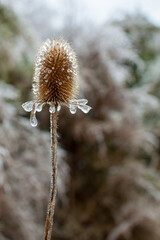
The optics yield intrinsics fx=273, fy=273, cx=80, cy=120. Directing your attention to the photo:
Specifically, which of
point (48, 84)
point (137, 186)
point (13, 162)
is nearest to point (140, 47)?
point (137, 186)

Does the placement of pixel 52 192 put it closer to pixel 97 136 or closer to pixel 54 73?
pixel 54 73

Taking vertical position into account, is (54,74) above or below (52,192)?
above

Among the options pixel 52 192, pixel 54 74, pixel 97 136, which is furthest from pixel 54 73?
pixel 97 136

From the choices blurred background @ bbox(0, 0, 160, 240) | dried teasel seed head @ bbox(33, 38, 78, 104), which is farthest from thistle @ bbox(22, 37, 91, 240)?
blurred background @ bbox(0, 0, 160, 240)

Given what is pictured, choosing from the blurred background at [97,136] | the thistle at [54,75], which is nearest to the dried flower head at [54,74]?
the thistle at [54,75]

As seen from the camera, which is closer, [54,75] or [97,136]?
[54,75]

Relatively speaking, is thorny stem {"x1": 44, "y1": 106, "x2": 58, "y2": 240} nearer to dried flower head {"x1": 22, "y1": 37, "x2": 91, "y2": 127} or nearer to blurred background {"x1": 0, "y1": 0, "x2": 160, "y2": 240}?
dried flower head {"x1": 22, "y1": 37, "x2": 91, "y2": 127}

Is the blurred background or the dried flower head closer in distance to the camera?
the dried flower head

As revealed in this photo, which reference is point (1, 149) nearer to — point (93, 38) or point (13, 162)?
point (13, 162)

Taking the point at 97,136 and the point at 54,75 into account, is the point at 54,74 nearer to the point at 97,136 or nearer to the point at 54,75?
the point at 54,75
